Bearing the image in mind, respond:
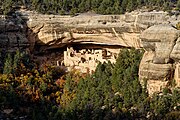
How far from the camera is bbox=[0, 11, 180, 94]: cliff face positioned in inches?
1152

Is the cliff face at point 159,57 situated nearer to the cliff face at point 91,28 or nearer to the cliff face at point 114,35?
the cliff face at point 114,35

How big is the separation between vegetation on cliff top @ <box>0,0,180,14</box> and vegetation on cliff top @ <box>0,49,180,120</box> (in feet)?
13.3

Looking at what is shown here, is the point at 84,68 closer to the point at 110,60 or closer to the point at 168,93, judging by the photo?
the point at 110,60

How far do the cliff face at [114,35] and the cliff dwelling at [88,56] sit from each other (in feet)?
1.68

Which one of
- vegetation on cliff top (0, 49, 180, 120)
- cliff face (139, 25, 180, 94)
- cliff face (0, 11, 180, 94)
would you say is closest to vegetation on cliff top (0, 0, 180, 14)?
cliff face (0, 11, 180, 94)

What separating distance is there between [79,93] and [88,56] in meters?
4.43

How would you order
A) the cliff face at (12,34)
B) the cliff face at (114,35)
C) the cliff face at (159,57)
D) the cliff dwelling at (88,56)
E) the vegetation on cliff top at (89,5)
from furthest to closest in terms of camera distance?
1. the vegetation on cliff top at (89,5)
2. the cliff face at (12,34)
3. the cliff dwelling at (88,56)
4. the cliff face at (114,35)
5. the cliff face at (159,57)

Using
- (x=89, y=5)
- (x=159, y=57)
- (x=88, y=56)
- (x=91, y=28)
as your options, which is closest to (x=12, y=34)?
(x=88, y=56)

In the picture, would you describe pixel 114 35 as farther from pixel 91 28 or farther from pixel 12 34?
pixel 12 34

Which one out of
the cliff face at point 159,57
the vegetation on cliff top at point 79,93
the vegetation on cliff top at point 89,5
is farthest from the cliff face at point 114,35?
the vegetation on cliff top at point 89,5

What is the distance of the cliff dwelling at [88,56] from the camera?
34656mm

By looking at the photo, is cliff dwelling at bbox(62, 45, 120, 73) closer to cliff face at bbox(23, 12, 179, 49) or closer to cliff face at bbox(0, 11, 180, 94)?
cliff face at bbox(0, 11, 180, 94)

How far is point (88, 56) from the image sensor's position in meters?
35.2

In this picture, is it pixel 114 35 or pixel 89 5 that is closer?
pixel 114 35
